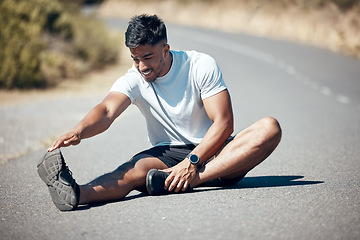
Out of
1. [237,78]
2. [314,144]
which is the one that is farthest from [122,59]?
[314,144]

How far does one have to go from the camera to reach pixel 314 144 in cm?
788

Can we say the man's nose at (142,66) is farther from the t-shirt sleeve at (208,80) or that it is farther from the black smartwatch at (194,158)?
the black smartwatch at (194,158)

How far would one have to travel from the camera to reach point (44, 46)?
18.6m

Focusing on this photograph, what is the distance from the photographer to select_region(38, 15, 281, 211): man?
477 centimetres

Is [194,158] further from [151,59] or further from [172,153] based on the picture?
[151,59]

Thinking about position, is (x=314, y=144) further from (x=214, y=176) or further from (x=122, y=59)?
(x=122, y=59)

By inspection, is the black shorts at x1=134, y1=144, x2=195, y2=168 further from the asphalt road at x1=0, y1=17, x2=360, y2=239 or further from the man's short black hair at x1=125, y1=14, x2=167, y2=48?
the man's short black hair at x1=125, y1=14, x2=167, y2=48

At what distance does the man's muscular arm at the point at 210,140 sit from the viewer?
478 cm

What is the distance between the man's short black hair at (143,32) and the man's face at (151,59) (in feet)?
0.14

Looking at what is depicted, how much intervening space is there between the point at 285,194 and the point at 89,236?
178 cm

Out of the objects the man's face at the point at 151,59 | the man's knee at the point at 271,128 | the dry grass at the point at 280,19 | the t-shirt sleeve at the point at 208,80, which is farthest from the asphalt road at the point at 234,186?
the dry grass at the point at 280,19

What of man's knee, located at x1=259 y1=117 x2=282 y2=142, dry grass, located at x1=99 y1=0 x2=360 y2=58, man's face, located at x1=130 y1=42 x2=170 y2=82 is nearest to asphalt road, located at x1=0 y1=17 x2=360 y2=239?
man's knee, located at x1=259 y1=117 x2=282 y2=142

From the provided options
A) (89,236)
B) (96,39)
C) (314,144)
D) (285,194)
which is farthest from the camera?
(96,39)

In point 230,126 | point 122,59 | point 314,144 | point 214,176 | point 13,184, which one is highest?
A: point 230,126
